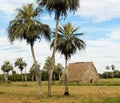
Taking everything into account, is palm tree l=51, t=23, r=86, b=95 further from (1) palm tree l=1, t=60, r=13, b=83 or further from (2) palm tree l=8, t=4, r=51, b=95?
Answer: (1) palm tree l=1, t=60, r=13, b=83

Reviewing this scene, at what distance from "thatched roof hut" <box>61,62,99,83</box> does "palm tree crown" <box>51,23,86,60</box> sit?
75.9 m

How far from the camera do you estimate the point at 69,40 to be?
39.7 metres

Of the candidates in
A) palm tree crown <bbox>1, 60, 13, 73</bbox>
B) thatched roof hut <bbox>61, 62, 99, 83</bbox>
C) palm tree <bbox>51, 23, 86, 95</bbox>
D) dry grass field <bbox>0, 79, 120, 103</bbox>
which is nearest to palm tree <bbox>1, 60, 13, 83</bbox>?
palm tree crown <bbox>1, 60, 13, 73</bbox>

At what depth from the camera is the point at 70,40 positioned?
130 feet

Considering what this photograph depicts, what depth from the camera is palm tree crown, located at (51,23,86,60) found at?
1551 inches

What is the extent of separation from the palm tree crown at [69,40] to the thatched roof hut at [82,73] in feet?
249

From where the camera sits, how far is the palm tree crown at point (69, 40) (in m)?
39.4

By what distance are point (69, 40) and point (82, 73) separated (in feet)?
256

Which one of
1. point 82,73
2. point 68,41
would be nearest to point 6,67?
point 82,73

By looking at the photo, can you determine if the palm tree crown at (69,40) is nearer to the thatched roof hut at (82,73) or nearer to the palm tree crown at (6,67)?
the thatched roof hut at (82,73)

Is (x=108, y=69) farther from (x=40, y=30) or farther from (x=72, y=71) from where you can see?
(x=40, y=30)

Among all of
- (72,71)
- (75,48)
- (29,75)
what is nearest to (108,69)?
(29,75)

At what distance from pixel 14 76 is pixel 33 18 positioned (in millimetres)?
121560

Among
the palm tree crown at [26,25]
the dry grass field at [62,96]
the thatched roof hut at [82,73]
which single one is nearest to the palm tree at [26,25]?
the palm tree crown at [26,25]
